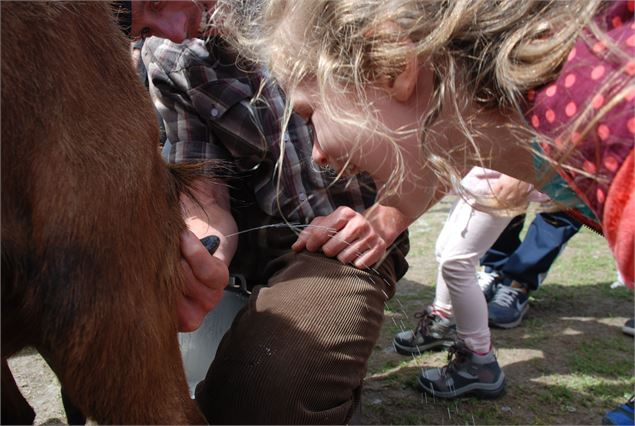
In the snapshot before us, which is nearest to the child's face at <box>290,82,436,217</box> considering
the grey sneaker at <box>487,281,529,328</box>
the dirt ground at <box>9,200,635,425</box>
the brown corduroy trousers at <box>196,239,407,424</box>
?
→ the brown corduroy trousers at <box>196,239,407,424</box>

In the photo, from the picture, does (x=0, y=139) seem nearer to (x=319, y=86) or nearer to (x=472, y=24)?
(x=319, y=86)

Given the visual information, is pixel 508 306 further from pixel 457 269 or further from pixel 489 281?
pixel 457 269

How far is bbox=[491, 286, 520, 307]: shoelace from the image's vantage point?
3.16 m

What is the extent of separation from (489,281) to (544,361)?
25.7 inches

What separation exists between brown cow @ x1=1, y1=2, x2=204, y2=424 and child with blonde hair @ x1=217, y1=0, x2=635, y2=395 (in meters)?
0.41

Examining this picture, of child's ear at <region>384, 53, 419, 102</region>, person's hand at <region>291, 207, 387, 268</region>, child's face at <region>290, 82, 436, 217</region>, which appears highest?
child's ear at <region>384, 53, 419, 102</region>

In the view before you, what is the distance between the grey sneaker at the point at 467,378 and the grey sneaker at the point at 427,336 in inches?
9.8

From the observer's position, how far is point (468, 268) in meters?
2.55

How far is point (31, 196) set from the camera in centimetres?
88

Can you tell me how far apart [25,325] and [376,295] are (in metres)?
0.96

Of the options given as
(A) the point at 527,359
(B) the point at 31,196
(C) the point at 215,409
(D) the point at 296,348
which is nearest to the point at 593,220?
(D) the point at 296,348

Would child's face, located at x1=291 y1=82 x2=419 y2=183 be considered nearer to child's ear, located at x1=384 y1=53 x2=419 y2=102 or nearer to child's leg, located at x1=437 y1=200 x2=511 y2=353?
child's ear, located at x1=384 y1=53 x2=419 y2=102

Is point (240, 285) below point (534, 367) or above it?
above

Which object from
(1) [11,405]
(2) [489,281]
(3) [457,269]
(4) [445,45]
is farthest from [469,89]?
(2) [489,281]
